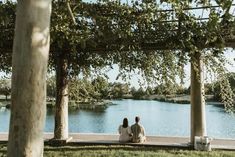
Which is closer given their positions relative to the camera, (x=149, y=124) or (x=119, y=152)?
(x=119, y=152)

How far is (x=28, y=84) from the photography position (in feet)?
14.2

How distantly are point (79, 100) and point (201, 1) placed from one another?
40.7 ft

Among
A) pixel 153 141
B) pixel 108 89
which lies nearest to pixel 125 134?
pixel 153 141

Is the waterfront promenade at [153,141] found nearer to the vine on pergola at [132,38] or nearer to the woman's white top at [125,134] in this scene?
the woman's white top at [125,134]

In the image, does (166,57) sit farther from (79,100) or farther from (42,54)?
(42,54)

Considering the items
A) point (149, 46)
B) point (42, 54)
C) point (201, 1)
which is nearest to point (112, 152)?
point (149, 46)

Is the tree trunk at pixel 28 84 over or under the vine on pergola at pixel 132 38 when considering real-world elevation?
under

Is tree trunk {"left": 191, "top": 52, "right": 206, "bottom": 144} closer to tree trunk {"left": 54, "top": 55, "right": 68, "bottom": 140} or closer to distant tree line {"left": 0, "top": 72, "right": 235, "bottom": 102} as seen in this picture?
distant tree line {"left": 0, "top": 72, "right": 235, "bottom": 102}

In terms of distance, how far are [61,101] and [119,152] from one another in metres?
4.09

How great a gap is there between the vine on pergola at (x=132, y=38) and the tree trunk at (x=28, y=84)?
618 cm

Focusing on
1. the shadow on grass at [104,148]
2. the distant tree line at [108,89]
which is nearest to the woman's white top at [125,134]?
the shadow on grass at [104,148]

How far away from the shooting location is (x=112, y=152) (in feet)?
44.5

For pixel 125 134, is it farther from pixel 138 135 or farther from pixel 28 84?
pixel 28 84

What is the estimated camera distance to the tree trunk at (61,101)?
1655 cm
